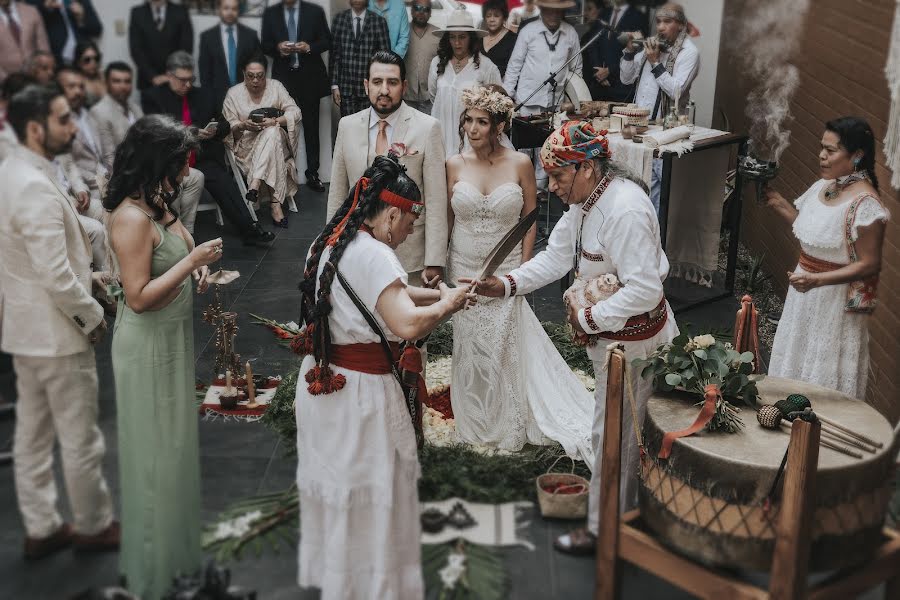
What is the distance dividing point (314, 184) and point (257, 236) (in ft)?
1.37

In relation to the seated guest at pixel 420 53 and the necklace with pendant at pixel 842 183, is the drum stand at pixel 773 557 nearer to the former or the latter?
the necklace with pendant at pixel 842 183

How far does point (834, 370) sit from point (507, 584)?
199cm

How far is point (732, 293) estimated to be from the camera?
7516 mm

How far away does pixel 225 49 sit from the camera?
126 inches

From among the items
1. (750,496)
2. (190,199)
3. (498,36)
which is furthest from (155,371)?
(498,36)

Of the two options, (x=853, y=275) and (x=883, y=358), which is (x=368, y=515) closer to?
(x=853, y=275)

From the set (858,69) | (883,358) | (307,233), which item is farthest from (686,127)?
(307,233)

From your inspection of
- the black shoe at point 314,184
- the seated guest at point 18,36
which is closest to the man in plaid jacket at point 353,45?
the black shoe at point 314,184

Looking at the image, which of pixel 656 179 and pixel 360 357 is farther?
pixel 656 179

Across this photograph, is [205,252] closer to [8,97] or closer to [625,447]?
[8,97]

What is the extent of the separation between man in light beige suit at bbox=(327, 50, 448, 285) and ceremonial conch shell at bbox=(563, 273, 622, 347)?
40.1 inches

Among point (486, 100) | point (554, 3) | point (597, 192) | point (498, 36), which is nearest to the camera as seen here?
point (597, 192)

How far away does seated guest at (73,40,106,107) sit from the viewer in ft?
9.29

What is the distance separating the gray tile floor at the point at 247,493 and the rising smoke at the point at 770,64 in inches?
147
